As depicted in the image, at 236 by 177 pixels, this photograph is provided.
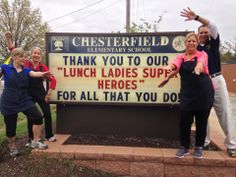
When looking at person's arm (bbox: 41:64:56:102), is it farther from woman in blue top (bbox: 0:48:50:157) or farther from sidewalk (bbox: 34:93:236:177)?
sidewalk (bbox: 34:93:236:177)

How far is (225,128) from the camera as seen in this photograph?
4.48 meters

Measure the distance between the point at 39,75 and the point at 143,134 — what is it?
213 cm

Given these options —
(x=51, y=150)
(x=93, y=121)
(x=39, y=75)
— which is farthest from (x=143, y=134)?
(x=39, y=75)

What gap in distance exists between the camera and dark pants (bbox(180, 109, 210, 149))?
13.7ft

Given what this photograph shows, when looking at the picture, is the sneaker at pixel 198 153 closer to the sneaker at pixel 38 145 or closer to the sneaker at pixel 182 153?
the sneaker at pixel 182 153

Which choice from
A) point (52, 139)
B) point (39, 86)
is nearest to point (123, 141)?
point (52, 139)

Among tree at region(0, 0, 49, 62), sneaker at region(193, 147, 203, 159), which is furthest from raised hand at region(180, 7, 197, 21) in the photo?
tree at region(0, 0, 49, 62)

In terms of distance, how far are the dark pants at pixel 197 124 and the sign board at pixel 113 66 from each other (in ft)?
3.09

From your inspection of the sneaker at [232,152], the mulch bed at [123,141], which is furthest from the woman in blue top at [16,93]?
the sneaker at [232,152]

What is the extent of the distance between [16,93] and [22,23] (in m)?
32.8

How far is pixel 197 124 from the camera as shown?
4.27 metres

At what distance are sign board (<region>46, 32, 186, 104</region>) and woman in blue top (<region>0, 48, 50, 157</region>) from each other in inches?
33.5

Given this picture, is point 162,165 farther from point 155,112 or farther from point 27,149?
point 27,149

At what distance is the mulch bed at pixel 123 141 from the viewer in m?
5.11
